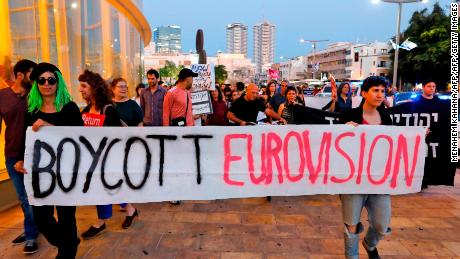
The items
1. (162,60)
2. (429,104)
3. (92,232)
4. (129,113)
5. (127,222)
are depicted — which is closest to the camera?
(92,232)

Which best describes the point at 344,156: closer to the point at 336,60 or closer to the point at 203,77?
the point at 203,77

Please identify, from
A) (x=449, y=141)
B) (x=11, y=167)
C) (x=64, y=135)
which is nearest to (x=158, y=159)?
(x=64, y=135)

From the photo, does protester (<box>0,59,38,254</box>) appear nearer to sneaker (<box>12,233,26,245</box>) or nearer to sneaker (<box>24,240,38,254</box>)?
sneaker (<box>24,240,38,254</box>)

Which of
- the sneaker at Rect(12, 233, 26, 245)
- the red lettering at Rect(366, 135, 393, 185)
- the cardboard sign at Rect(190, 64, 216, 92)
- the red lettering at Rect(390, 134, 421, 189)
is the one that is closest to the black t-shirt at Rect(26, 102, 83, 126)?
the sneaker at Rect(12, 233, 26, 245)

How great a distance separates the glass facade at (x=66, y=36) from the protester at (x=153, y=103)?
78.6 inches

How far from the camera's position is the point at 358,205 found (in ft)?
11.1

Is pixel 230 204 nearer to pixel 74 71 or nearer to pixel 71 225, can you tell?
pixel 71 225

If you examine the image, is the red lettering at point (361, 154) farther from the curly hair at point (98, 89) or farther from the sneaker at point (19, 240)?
the sneaker at point (19, 240)

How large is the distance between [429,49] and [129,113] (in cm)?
3637

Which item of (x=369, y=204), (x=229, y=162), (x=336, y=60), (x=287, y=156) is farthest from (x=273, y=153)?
(x=336, y=60)

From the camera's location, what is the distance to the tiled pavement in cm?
383

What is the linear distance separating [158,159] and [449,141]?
422 cm

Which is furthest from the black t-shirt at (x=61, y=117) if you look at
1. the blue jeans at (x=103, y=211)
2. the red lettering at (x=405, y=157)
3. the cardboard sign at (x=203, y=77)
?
the cardboard sign at (x=203, y=77)

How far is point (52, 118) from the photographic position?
10.7 feet
